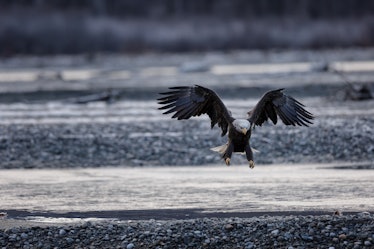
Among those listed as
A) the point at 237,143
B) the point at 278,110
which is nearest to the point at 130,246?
Result: the point at 237,143

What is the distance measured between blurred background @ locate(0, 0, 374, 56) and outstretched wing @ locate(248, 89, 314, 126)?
23240mm

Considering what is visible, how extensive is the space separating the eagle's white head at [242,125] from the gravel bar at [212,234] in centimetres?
168

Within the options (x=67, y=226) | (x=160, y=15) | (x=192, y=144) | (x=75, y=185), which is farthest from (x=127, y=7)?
(x=67, y=226)

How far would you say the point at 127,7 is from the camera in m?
40.8

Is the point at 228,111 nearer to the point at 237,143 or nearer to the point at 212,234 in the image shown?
the point at 237,143

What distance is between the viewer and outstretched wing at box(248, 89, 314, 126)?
11562 mm

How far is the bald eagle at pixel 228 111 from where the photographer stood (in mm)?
11367

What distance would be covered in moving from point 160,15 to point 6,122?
2154 cm

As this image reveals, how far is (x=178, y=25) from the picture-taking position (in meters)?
37.5

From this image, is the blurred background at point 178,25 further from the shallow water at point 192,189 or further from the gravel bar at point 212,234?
the gravel bar at point 212,234

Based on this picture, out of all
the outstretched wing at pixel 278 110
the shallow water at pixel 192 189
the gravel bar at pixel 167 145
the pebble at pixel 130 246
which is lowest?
the pebble at pixel 130 246

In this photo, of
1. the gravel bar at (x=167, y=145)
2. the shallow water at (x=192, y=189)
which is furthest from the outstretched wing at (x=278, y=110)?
the gravel bar at (x=167, y=145)

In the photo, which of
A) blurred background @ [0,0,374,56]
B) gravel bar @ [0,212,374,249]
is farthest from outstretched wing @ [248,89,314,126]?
blurred background @ [0,0,374,56]

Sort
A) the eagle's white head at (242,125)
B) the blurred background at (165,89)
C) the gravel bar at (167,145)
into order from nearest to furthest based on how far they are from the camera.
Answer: the eagle's white head at (242,125) → the blurred background at (165,89) → the gravel bar at (167,145)
